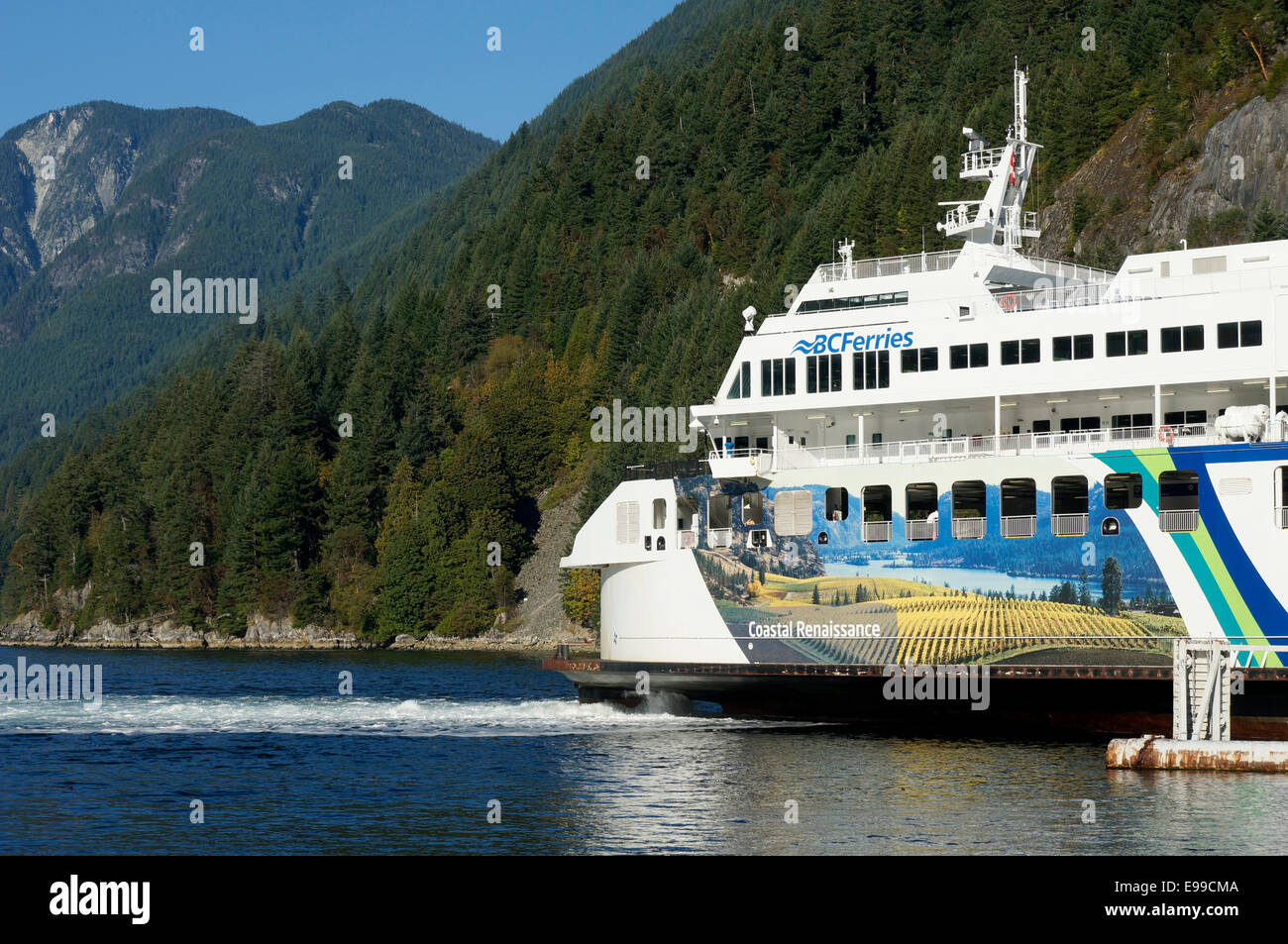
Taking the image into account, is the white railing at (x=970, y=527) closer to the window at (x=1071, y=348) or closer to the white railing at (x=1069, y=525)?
the white railing at (x=1069, y=525)

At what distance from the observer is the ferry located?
33062 millimetres

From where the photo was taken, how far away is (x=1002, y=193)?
137 ft

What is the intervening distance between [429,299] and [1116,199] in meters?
70.6

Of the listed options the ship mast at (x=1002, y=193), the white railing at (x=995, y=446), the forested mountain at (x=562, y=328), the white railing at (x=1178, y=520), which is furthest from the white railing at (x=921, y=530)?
the forested mountain at (x=562, y=328)

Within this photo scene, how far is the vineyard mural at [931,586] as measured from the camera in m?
33.7

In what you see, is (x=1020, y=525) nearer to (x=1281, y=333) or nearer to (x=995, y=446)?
(x=995, y=446)

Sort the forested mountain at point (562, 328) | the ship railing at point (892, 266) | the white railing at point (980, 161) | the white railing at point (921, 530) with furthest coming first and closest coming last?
the forested mountain at point (562, 328) < the white railing at point (980, 161) < the ship railing at point (892, 266) < the white railing at point (921, 530)

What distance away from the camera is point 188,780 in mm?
31656

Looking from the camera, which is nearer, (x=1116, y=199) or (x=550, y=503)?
(x=1116, y=199)

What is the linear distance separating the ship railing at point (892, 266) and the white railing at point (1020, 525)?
295 inches

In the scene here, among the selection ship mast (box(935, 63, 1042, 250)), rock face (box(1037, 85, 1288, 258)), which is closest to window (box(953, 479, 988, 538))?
ship mast (box(935, 63, 1042, 250))

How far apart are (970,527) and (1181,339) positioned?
20.7 ft

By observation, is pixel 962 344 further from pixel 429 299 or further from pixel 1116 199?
pixel 429 299
